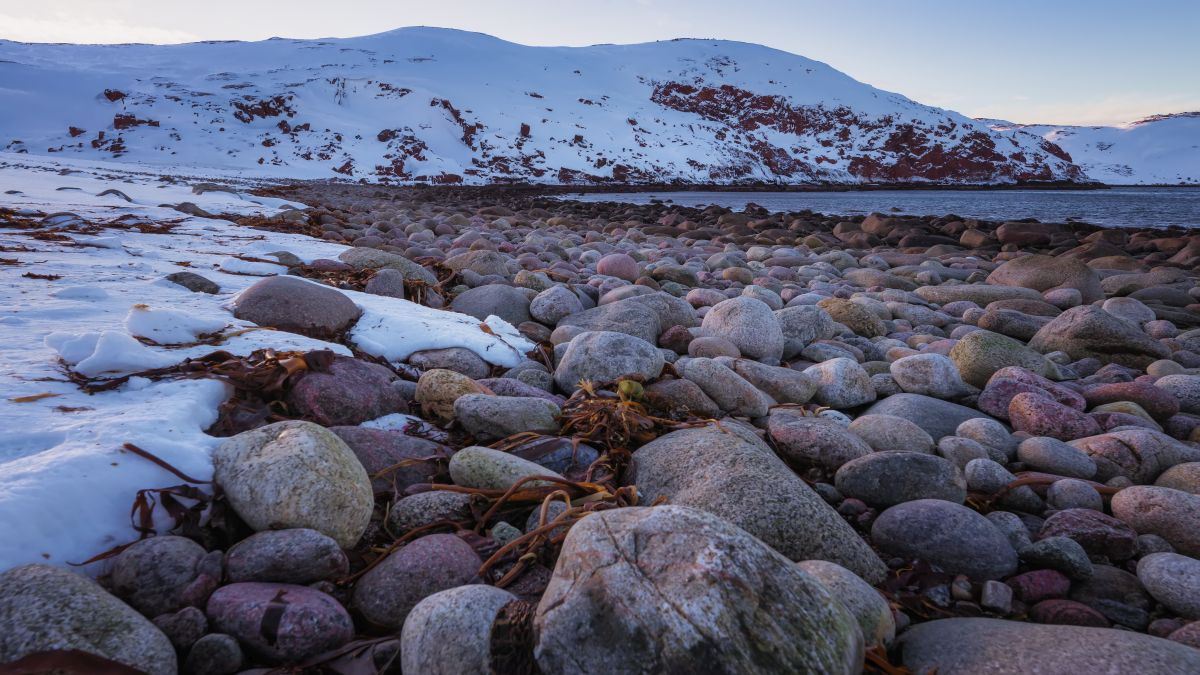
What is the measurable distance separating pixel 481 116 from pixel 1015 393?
4742 cm

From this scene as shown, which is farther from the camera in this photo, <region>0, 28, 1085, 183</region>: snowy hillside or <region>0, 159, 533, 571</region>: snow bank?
<region>0, 28, 1085, 183</region>: snowy hillside

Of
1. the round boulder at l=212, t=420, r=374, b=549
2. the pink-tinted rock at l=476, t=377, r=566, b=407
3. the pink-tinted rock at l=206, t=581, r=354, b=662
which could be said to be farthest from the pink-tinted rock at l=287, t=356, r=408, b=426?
the pink-tinted rock at l=206, t=581, r=354, b=662

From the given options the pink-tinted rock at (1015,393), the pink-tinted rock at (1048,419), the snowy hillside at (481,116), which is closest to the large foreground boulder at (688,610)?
the pink-tinted rock at (1048,419)

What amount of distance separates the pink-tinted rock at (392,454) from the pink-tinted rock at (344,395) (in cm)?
17

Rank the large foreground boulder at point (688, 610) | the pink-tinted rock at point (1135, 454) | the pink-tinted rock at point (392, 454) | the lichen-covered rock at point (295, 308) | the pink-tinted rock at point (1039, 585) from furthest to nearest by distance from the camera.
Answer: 1. the lichen-covered rock at point (295, 308)
2. the pink-tinted rock at point (1135, 454)
3. the pink-tinted rock at point (392, 454)
4. the pink-tinted rock at point (1039, 585)
5. the large foreground boulder at point (688, 610)

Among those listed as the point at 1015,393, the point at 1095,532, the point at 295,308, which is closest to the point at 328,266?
the point at 295,308

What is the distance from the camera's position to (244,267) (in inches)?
164

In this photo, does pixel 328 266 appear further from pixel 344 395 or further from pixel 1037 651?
pixel 1037 651

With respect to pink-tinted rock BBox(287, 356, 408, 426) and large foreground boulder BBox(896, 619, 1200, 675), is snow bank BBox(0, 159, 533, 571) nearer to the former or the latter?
pink-tinted rock BBox(287, 356, 408, 426)

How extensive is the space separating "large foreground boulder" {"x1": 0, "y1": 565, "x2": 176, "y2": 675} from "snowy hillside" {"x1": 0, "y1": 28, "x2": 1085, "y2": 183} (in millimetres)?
31511

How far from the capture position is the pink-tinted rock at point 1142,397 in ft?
9.99

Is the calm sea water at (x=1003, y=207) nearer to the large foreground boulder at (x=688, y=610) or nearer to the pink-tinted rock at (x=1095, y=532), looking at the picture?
the pink-tinted rock at (x=1095, y=532)

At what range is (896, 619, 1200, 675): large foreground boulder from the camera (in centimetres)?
118

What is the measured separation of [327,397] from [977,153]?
3026 inches
